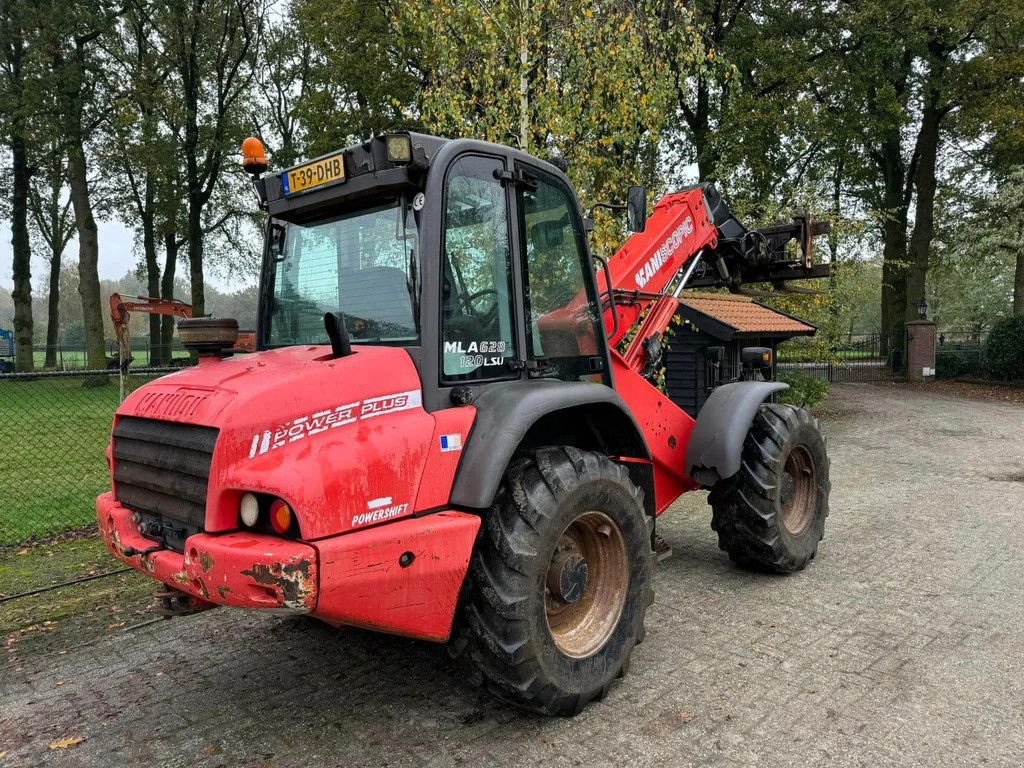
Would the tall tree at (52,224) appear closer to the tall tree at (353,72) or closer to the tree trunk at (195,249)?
the tree trunk at (195,249)

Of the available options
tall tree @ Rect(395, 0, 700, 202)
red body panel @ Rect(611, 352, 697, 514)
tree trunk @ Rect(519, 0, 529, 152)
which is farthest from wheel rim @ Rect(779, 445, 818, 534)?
tree trunk @ Rect(519, 0, 529, 152)

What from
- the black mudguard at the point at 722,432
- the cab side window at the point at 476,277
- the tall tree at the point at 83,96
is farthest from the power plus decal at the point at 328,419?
the tall tree at the point at 83,96

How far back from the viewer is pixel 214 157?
2467cm

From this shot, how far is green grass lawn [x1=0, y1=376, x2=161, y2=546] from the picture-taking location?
7.24 m

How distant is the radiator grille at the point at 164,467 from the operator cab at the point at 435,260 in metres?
0.74

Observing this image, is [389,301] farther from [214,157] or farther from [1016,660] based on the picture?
[214,157]

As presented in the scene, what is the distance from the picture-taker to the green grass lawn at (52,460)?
7.24 m

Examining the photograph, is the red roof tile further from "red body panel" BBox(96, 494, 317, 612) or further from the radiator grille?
"red body panel" BBox(96, 494, 317, 612)

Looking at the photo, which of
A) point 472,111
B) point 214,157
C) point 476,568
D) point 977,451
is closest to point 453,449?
point 476,568

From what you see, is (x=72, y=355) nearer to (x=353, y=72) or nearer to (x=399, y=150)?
(x=353, y=72)

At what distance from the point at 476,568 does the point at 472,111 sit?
Result: 18.9 feet

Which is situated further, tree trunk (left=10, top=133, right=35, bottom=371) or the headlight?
tree trunk (left=10, top=133, right=35, bottom=371)

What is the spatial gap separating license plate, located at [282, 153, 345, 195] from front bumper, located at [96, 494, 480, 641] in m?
1.56

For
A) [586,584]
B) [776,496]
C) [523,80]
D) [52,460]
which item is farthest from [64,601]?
[52,460]
